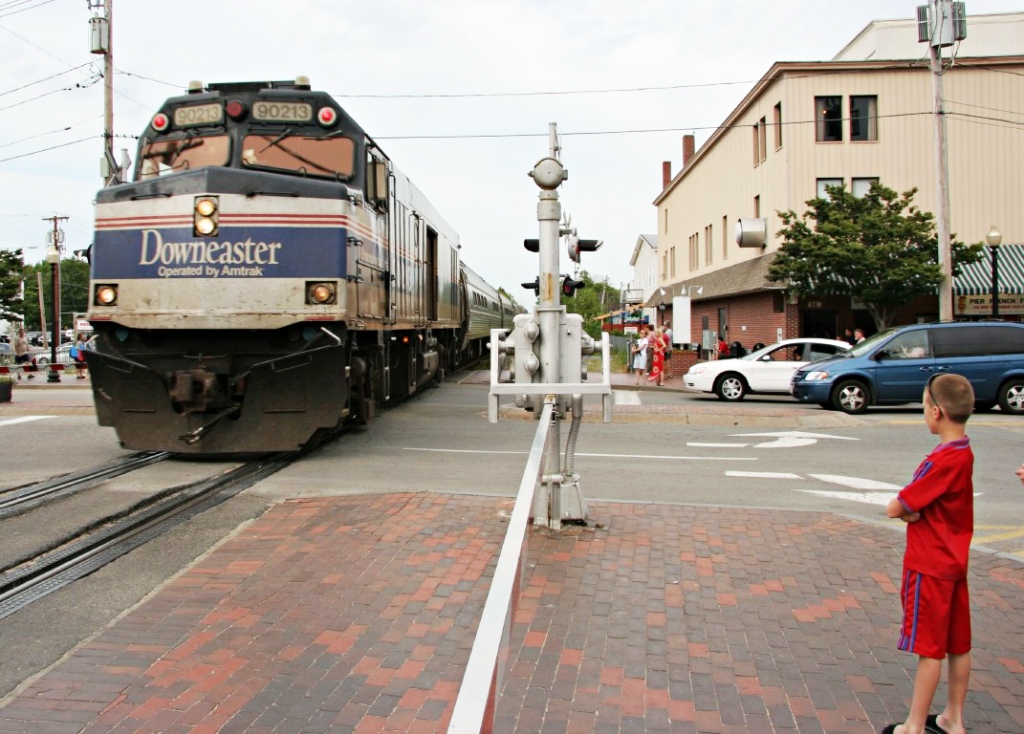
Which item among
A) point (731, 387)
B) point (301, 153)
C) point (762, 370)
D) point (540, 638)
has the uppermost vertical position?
point (301, 153)

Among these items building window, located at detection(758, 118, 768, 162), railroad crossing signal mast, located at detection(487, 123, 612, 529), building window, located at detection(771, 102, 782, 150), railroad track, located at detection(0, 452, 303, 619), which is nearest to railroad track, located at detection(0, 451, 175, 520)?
railroad track, located at detection(0, 452, 303, 619)

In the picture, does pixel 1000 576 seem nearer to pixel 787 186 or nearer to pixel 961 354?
pixel 961 354

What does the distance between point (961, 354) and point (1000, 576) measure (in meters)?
12.3

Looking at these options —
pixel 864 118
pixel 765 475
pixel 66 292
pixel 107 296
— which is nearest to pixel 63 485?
pixel 107 296

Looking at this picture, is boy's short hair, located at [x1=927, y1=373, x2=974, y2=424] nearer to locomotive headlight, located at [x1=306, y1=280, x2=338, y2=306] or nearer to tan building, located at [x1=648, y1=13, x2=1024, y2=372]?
locomotive headlight, located at [x1=306, y1=280, x2=338, y2=306]

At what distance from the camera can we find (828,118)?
90.5 ft

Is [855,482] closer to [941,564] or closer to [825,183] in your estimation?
[941,564]

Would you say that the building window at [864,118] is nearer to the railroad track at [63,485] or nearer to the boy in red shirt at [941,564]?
the railroad track at [63,485]

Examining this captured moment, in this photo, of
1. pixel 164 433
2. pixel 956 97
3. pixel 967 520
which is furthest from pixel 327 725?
pixel 956 97

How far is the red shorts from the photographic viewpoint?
11.8ft

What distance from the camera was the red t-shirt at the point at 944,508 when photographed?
3.61m

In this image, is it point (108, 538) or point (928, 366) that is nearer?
point (108, 538)

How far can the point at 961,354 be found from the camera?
16.9 meters

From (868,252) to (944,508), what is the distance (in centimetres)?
2054
